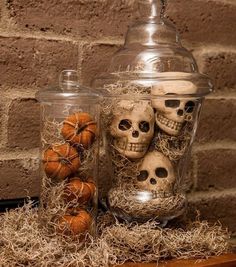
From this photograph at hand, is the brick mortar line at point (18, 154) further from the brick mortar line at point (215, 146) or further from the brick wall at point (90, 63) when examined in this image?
the brick mortar line at point (215, 146)

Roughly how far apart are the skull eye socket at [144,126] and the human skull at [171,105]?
0.02 metres

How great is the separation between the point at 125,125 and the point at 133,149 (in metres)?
0.04

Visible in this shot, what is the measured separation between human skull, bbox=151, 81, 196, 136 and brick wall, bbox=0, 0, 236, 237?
0.28 metres

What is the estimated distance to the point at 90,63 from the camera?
101 centimetres

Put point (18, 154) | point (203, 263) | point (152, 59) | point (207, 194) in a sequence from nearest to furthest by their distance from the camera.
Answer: point (203, 263)
point (152, 59)
point (18, 154)
point (207, 194)

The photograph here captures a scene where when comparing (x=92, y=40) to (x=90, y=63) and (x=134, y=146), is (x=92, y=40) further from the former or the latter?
(x=134, y=146)

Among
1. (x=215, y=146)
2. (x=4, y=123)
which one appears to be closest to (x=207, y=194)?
(x=215, y=146)

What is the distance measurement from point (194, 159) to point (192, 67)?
325 mm

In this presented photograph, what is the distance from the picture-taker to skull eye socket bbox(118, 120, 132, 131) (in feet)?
2.52

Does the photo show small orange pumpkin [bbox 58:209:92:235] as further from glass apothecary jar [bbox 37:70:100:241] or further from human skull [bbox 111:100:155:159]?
human skull [bbox 111:100:155:159]

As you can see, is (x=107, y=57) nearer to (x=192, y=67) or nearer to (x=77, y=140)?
(x=192, y=67)

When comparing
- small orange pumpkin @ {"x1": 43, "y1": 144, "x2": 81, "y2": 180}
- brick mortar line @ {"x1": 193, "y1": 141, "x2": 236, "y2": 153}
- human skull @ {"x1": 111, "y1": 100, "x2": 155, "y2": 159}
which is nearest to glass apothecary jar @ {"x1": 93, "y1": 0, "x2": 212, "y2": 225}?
human skull @ {"x1": 111, "y1": 100, "x2": 155, "y2": 159}

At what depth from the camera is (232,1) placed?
118 cm

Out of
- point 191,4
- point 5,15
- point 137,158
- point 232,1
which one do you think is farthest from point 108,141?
point 232,1
